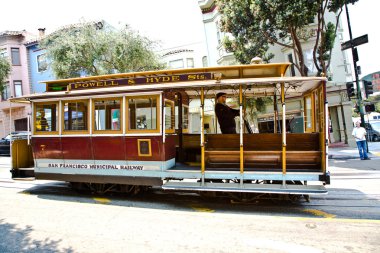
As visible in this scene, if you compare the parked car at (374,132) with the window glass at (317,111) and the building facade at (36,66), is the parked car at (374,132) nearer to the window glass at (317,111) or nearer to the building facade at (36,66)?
the window glass at (317,111)

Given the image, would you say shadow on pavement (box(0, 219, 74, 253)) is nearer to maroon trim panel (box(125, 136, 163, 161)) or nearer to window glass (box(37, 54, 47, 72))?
maroon trim panel (box(125, 136, 163, 161))

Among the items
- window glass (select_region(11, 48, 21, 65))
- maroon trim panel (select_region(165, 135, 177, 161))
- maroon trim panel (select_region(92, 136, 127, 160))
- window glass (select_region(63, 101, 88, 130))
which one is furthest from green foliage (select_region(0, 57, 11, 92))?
maroon trim panel (select_region(165, 135, 177, 161))

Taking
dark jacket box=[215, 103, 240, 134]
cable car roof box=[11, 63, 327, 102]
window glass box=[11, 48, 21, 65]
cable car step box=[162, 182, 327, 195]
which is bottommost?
cable car step box=[162, 182, 327, 195]

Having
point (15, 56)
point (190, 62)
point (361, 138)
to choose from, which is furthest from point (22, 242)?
point (15, 56)

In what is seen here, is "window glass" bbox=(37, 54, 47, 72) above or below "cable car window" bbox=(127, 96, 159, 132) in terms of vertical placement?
above

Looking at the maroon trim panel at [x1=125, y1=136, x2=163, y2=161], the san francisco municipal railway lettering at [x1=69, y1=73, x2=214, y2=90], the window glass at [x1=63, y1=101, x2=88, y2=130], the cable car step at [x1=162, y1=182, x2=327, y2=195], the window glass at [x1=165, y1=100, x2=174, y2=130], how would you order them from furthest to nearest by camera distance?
the window glass at [x1=63, y1=101, x2=88, y2=130] < the window glass at [x1=165, y1=100, x2=174, y2=130] < the maroon trim panel at [x1=125, y1=136, x2=163, y2=161] < the san francisco municipal railway lettering at [x1=69, y1=73, x2=214, y2=90] < the cable car step at [x1=162, y1=182, x2=327, y2=195]

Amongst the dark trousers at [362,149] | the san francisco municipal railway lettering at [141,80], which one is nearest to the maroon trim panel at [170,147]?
the san francisco municipal railway lettering at [141,80]

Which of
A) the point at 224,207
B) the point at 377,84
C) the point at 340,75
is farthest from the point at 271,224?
the point at 377,84

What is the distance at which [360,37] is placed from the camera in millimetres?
13555

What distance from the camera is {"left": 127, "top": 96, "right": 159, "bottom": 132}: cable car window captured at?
6461 millimetres

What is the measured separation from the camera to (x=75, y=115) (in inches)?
279

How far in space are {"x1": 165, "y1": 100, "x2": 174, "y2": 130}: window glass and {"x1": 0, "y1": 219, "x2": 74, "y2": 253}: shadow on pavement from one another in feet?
11.4

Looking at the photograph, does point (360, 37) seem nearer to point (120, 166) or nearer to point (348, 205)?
point (348, 205)

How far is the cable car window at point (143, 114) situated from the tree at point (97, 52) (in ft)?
38.6
